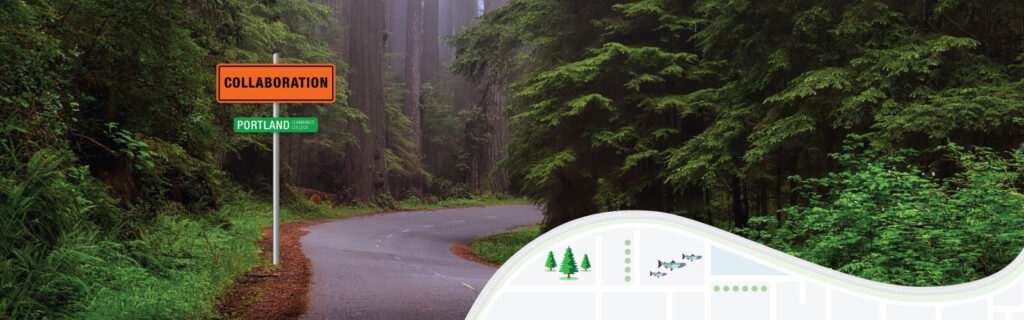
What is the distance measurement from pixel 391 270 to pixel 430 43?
41.9m

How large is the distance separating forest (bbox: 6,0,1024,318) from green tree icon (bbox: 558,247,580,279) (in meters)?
4.10

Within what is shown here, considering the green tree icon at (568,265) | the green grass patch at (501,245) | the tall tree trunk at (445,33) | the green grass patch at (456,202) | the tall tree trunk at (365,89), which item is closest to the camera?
the green tree icon at (568,265)

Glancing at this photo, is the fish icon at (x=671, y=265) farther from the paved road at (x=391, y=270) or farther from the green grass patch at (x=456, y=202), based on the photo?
the green grass patch at (x=456, y=202)

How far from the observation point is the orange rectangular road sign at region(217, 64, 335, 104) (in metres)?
7.78

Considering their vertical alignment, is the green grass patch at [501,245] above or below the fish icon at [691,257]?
below

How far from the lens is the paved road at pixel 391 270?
303 inches

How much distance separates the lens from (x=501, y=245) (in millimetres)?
18219

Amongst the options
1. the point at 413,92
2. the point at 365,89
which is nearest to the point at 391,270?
the point at 365,89

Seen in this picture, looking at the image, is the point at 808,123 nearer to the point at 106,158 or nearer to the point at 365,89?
the point at 106,158

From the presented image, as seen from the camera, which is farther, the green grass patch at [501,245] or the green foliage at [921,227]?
the green grass patch at [501,245]

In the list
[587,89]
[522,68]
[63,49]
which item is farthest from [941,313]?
[522,68]

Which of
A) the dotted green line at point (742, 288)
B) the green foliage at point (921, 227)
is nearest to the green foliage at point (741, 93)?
the green foliage at point (921, 227)

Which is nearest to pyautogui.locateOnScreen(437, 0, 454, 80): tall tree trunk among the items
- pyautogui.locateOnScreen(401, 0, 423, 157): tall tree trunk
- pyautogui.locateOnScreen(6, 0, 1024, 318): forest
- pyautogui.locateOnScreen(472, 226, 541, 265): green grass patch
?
pyautogui.locateOnScreen(401, 0, 423, 157): tall tree trunk

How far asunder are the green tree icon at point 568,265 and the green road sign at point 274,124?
514 cm
